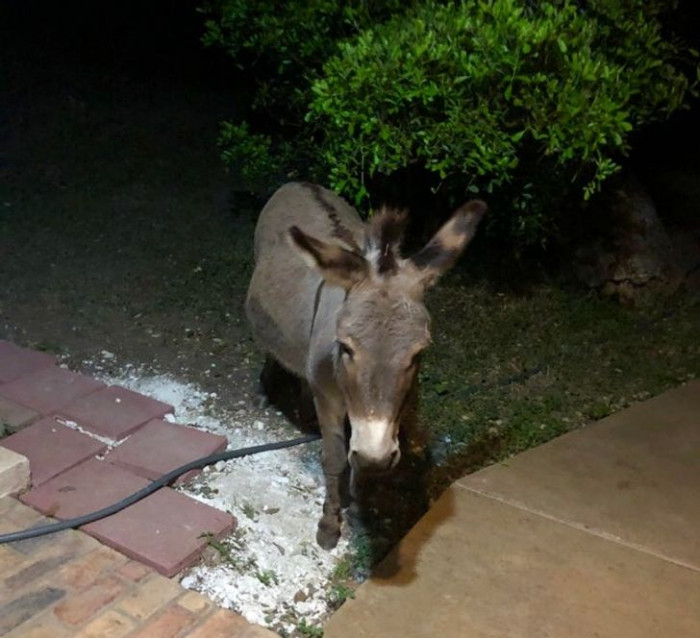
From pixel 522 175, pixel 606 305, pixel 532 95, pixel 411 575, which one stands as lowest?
pixel 411 575

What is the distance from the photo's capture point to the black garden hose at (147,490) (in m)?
2.98

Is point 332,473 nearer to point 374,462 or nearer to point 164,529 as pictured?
point 164,529

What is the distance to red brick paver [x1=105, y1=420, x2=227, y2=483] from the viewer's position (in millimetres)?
3482

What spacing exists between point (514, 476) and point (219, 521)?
1.38 metres

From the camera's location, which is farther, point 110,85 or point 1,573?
point 110,85

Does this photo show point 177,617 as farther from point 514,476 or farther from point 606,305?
point 606,305

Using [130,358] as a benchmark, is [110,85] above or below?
above

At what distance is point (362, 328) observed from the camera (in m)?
2.44

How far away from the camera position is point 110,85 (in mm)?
8875

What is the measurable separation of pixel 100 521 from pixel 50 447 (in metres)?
0.65

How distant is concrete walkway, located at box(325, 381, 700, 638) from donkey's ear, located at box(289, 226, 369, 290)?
3.91 ft

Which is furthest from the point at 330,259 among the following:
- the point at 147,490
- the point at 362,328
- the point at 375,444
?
the point at 147,490

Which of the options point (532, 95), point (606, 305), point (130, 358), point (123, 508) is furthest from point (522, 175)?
point (123, 508)

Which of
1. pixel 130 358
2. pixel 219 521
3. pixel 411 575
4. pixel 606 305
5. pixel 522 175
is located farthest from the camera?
pixel 606 305
